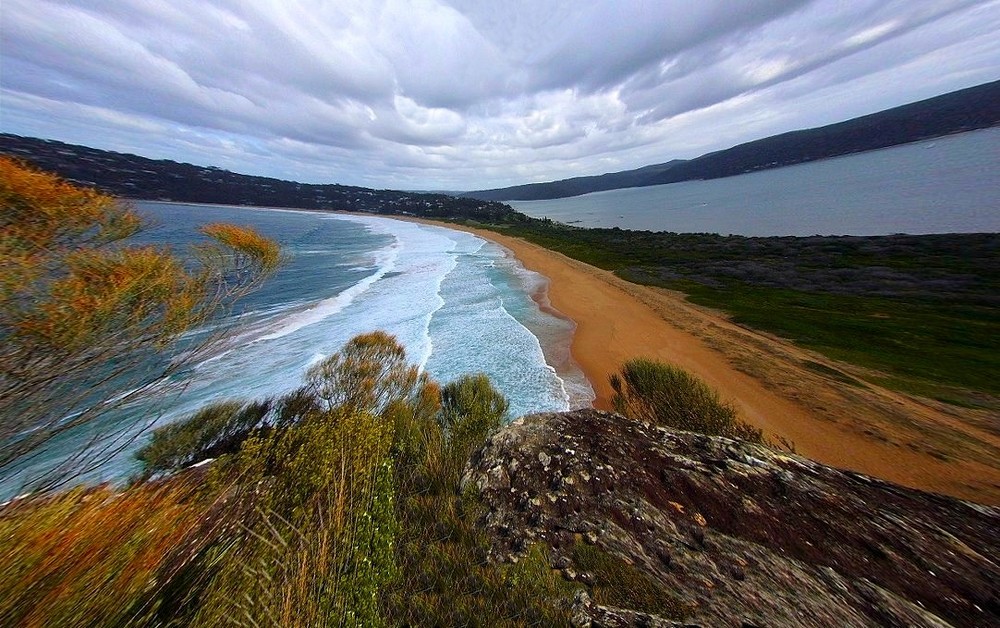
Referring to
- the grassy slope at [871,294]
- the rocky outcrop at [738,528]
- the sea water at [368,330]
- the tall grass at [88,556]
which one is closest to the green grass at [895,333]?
the grassy slope at [871,294]

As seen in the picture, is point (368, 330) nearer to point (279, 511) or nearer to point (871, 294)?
point (279, 511)

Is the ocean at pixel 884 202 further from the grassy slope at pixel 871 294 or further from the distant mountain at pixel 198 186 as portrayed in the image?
the distant mountain at pixel 198 186

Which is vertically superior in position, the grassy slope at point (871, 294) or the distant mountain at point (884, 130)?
the distant mountain at point (884, 130)

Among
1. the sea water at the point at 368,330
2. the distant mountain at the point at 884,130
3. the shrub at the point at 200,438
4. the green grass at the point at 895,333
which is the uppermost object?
the distant mountain at the point at 884,130

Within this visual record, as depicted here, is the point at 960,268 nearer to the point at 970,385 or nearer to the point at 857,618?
the point at 970,385

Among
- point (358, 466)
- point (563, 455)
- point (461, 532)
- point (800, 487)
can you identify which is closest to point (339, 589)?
point (358, 466)

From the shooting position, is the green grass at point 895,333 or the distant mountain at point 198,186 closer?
the green grass at point 895,333
